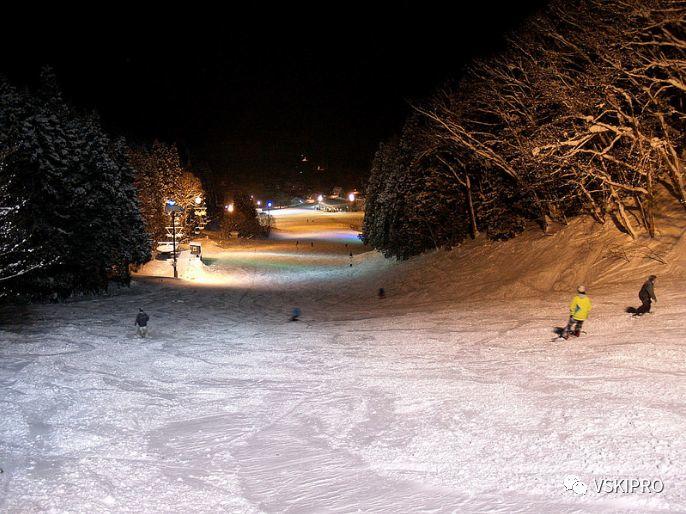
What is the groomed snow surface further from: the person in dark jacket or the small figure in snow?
the small figure in snow

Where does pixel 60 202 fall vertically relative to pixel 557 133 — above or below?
below

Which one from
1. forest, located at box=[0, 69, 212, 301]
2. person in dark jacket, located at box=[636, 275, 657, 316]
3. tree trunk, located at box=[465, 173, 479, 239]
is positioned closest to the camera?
person in dark jacket, located at box=[636, 275, 657, 316]

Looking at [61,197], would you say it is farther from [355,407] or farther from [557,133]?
[557,133]

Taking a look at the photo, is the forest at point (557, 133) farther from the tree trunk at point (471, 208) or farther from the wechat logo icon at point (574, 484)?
the wechat logo icon at point (574, 484)

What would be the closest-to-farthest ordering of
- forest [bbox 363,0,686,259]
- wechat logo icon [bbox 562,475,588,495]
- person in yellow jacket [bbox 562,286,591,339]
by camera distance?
wechat logo icon [bbox 562,475,588,495] → person in yellow jacket [bbox 562,286,591,339] → forest [bbox 363,0,686,259]

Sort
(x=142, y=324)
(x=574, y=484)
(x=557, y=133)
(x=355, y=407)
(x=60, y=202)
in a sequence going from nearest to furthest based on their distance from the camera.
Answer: (x=574, y=484), (x=355, y=407), (x=142, y=324), (x=557, y=133), (x=60, y=202)

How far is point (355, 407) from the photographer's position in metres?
9.73

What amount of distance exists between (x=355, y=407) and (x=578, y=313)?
661 centimetres

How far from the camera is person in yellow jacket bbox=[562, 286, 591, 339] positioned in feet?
43.3

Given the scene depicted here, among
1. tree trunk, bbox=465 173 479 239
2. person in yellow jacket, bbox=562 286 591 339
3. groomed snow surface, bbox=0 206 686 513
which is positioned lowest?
groomed snow surface, bbox=0 206 686 513

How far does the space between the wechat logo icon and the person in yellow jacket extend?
23.4 ft

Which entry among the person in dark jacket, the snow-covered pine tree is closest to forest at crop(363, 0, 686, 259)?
the person in dark jacket

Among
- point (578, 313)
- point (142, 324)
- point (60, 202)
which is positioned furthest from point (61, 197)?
point (578, 313)

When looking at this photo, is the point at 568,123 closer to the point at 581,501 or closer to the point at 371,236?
the point at 581,501
